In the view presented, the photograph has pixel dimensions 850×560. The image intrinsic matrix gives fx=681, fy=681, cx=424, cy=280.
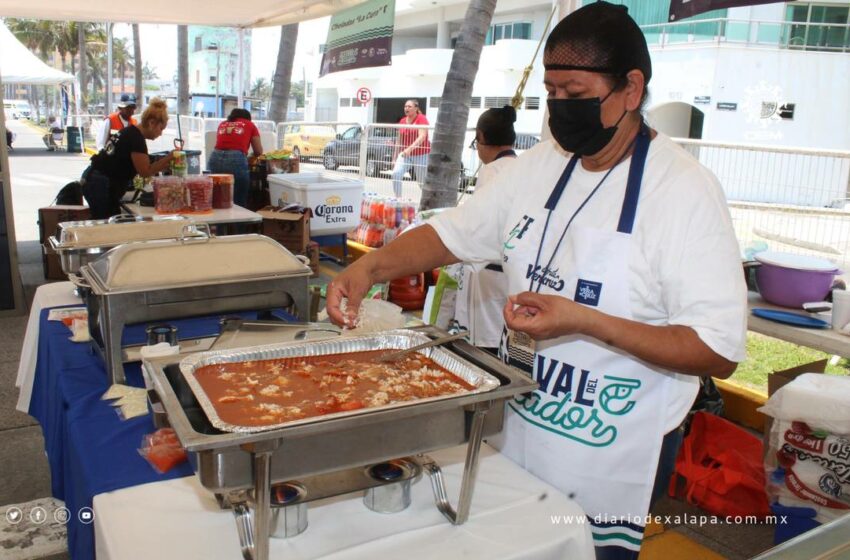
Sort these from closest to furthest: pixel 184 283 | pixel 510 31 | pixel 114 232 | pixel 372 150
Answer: pixel 184 283
pixel 114 232
pixel 372 150
pixel 510 31

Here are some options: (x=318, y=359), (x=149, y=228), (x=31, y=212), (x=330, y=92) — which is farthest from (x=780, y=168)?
(x=330, y=92)

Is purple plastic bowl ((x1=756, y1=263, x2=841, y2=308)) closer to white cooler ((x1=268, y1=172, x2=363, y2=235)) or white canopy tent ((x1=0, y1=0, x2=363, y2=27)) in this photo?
white canopy tent ((x1=0, y1=0, x2=363, y2=27))

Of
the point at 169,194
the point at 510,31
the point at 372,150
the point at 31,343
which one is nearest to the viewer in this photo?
the point at 31,343

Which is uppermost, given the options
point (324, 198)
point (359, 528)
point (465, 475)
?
point (324, 198)

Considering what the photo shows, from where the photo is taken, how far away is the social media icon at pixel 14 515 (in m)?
2.70

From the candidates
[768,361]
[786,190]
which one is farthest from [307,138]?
[768,361]

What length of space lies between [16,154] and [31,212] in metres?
14.6

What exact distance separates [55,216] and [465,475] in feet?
20.6

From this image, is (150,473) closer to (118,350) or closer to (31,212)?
(118,350)

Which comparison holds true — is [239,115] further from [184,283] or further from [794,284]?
[794,284]

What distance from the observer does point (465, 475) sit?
1331 millimetres

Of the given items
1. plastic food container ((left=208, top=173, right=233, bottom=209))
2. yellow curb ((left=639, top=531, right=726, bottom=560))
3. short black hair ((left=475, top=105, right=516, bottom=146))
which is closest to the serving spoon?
yellow curb ((left=639, top=531, right=726, bottom=560))

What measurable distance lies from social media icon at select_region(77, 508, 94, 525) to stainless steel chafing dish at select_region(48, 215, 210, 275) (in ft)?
4.48

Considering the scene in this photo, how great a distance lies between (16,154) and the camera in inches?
888
